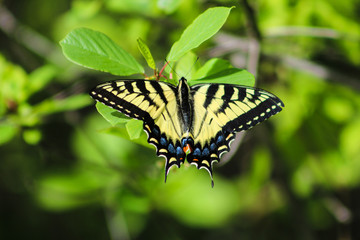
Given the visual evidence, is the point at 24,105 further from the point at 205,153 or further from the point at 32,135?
the point at 205,153

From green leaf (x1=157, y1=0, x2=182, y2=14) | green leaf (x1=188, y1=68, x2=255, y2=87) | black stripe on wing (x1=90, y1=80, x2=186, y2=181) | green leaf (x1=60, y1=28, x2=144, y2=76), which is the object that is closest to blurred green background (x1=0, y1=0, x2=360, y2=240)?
green leaf (x1=157, y1=0, x2=182, y2=14)

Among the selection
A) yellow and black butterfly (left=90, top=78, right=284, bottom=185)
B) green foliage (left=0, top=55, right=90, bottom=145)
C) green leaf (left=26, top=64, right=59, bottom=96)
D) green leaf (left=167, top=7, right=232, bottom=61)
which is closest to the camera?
green leaf (left=167, top=7, right=232, bottom=61)

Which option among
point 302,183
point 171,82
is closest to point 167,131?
point 171,82

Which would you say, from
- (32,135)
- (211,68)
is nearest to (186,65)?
(211,68)

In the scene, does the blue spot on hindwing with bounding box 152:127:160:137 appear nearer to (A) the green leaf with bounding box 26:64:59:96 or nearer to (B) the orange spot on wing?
(B) the orange spot on wing

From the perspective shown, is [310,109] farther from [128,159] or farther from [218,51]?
[128,159]

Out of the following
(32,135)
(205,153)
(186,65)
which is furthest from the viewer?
(32,135)

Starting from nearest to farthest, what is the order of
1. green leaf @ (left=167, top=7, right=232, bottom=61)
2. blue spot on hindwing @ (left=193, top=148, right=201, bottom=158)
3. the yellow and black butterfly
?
green leaf @ (left=167, top=7, right=232, bottom=61) → the yellow and black butterfly → blue spot on hindwing @ (left=193, top=148, right=201, bottom=158)

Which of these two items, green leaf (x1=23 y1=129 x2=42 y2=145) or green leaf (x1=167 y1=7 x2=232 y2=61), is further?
green leaf (x1=23 y1=129 x2=42 y2=145)
